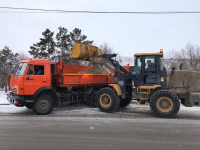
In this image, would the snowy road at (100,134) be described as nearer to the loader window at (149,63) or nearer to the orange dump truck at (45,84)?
the orange dump truck at (45,84)

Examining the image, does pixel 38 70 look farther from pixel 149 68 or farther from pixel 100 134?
pixel 149 68

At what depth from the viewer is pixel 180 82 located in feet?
32.9

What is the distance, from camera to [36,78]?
10070mm

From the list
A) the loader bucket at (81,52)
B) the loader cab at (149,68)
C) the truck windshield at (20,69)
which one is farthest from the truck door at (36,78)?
the loader cab at (149,68)

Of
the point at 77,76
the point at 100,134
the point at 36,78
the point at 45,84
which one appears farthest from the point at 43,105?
the point at 100,134

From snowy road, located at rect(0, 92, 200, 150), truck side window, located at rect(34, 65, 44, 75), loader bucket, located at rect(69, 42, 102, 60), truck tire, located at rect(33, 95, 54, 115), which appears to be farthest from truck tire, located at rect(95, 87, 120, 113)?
truck side window, located at rect(34, 65, 44, 75)

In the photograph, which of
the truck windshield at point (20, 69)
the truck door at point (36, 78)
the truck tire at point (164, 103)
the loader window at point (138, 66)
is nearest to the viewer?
the truck tire at point (164, 103)

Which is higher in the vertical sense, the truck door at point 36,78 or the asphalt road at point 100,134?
the truck door at point 36,78

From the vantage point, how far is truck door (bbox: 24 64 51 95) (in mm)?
9922

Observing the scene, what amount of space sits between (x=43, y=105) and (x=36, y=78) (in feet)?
4.32

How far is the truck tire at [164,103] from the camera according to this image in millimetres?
9570

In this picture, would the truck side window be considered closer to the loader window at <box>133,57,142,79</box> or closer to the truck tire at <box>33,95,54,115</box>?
the truck tire at <box>33,95,54,115</box>

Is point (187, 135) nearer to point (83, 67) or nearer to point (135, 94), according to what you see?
point (135, 94)

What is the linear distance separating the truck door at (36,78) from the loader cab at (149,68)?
14.5ft
